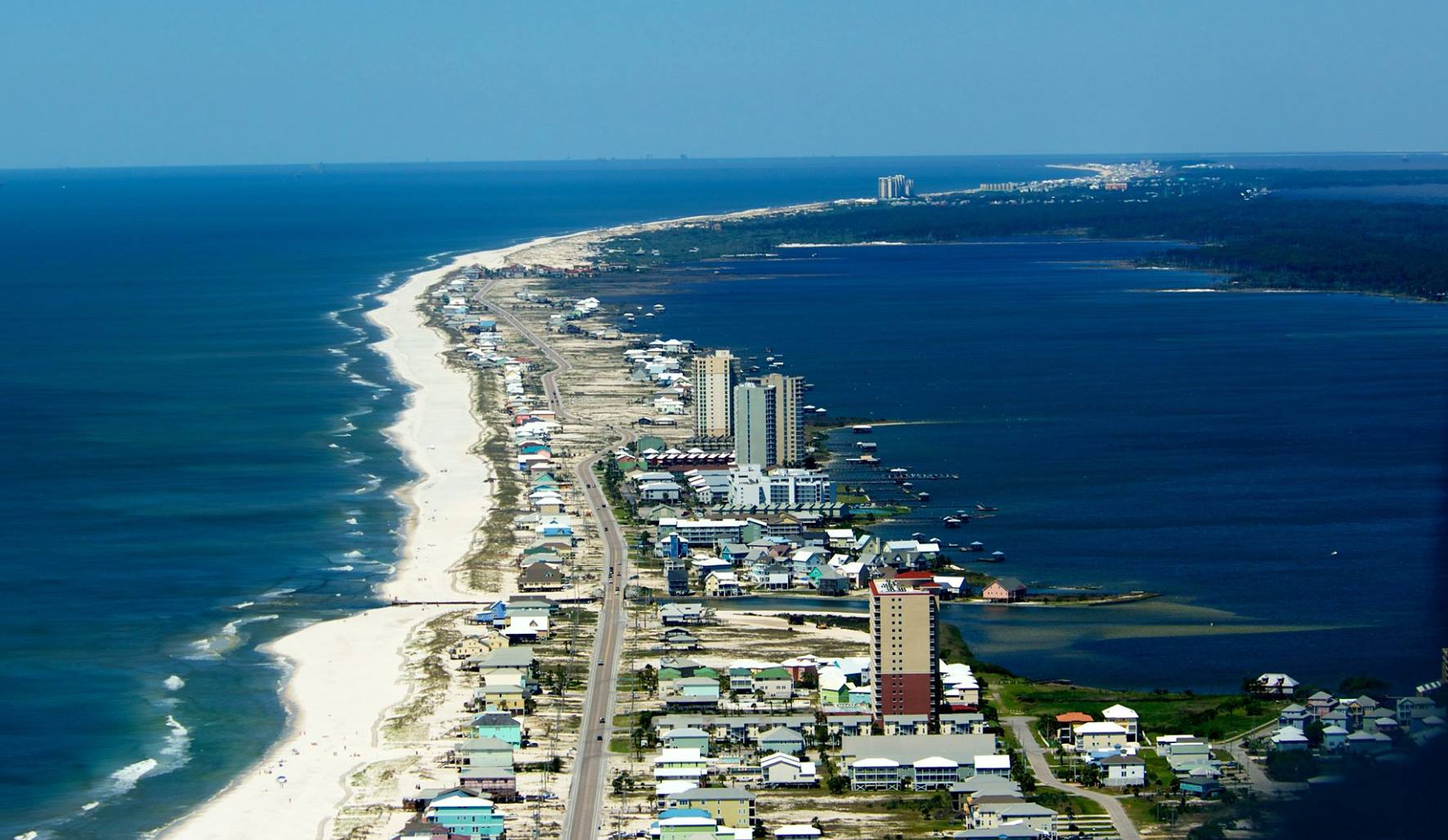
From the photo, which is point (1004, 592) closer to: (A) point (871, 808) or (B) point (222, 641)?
(A) point (871, 808)

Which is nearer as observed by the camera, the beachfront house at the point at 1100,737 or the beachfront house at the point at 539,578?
the beachfront house at the point at 1100,737

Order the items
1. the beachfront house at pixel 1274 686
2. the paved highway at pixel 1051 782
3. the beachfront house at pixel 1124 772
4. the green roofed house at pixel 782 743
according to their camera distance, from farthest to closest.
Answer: the beachfront house at pixel 1274 686, the green roofed house at pixel 782 743, the beachfront house at pixel 1124 772, the paved highway at pixel 1051 782

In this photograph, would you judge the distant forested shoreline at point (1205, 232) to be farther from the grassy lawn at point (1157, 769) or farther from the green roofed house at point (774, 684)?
the grassy lawn at point (1157, 769)

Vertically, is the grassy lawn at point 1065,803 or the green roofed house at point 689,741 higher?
the green roofed house at point 689,741

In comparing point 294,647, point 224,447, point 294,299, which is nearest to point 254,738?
point 294,647

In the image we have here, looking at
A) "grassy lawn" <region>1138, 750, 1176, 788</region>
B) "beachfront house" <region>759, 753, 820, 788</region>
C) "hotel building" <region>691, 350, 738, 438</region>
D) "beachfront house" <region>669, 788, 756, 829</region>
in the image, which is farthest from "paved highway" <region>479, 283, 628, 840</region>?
"grassy lawn" <region>1138, 750, 1176, 788</region>

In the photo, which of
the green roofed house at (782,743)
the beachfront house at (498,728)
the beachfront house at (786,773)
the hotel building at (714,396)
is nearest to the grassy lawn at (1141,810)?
the beachfront house at (786,773)

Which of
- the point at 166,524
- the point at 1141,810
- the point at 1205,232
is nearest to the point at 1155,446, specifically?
the point at 166,524
